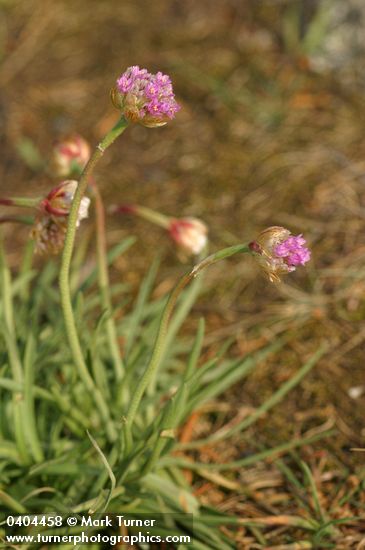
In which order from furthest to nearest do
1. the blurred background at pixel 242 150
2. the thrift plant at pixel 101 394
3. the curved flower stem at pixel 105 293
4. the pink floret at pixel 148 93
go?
the blurred background at pixel 242 150, the curved flower stem at pixel 105 293, the thrift plant at pixel 101 394, the pink floret at pixel 148 93

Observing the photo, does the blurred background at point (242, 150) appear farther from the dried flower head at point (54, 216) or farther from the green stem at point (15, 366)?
the dried flower head at point (54, 216)

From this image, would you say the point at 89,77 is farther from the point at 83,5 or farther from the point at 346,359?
the point at 346,359

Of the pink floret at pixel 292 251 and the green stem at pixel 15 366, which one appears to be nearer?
the pink floret at pixel 292 251

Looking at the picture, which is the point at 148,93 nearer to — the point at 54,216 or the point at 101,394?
the point at 54,216

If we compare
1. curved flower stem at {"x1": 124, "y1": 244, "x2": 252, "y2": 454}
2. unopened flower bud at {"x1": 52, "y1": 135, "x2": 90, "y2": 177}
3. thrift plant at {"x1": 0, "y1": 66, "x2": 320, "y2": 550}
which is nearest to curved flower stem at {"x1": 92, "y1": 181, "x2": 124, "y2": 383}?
thrift plant at {"x1": 0, "y1": 66, "x2": 320, "y2": 550}

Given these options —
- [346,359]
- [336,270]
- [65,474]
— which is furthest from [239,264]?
[65,474]

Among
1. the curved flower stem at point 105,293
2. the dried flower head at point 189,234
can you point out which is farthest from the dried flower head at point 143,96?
the dried flower head at point 189,234
